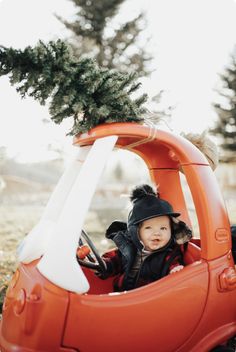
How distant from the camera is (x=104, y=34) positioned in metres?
10.4

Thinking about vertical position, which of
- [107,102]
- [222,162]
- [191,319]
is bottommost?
[191,319]

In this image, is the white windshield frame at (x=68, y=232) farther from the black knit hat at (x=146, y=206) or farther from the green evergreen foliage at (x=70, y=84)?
the black knit hat at (x=146, y=206)

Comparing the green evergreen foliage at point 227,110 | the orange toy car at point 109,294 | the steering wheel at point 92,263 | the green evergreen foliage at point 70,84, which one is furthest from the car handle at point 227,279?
the green evergreen foliage at point 227,110

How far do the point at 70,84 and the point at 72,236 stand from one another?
80cm

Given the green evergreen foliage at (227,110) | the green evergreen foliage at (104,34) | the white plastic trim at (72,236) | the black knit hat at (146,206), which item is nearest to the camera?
the white plastic trim at (72,236)

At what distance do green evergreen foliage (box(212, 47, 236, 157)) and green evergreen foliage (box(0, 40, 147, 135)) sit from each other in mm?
15221

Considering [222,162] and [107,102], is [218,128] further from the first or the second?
[107,102]

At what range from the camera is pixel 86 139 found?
7.36ft

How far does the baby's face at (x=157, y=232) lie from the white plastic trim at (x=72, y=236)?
691 mm

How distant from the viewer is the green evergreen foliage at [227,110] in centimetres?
1723

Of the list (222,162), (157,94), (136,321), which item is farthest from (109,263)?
(222,162)

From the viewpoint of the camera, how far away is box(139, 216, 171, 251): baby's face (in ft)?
8.57

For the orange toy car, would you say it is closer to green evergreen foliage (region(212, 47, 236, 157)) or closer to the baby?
the baby

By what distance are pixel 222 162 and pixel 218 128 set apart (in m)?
3.13
